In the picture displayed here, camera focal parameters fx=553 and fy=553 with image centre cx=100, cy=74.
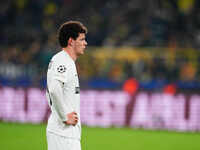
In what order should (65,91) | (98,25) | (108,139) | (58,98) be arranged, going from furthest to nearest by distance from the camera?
(98,25)
(108,139)
(65,91)
(58,98)

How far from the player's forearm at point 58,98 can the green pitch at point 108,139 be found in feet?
16.9

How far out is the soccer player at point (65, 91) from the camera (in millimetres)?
5383

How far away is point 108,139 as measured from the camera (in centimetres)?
1231

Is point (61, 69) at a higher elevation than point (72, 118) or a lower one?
higher

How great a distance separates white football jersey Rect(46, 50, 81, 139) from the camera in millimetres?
5391

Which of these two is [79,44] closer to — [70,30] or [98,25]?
[70,30]

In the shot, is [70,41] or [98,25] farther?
[98,25]

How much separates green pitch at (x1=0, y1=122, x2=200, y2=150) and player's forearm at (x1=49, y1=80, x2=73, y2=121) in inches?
203

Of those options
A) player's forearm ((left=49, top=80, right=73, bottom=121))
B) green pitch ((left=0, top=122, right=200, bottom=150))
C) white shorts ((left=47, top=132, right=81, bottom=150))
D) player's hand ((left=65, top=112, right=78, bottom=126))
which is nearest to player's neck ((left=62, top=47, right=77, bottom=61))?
player's forearm ((left=49, top=80, right=73, bottom=121))

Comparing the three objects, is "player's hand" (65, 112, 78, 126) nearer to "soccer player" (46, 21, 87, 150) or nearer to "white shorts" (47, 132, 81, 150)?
"soccer player" (46, 21, 87, 150)

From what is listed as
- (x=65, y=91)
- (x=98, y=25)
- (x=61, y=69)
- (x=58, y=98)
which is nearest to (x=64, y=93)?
(x=65, y=91)

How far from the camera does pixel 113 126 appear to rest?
1455 cm

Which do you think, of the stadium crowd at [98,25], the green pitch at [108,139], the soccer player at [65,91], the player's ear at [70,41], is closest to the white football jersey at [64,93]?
the soccer player at [65,91]

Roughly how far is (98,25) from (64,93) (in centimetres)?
1256
